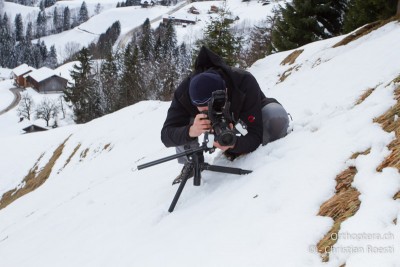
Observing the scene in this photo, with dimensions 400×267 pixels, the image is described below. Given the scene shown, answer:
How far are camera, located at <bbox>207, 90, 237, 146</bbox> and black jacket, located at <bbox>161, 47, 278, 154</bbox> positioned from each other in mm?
482

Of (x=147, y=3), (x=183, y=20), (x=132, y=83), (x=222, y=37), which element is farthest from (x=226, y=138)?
(x=147, y=3)

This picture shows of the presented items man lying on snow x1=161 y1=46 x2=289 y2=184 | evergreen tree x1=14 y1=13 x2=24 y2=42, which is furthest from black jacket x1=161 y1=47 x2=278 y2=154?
evergreen tree x1=14 y1=13 x2=24 y2=42

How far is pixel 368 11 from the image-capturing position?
65.5 ft

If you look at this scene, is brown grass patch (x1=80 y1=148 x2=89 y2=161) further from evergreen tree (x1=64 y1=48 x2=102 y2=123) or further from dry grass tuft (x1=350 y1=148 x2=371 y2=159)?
evergreen tree (x1=64 y1=48 x2=102 y2=123)

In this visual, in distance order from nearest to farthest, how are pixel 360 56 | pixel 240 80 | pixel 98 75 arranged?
pixel 240 80
pixel 360 56
pixel 98 75

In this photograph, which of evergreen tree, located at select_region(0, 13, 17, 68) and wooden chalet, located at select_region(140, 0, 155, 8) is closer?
evergreen tree, located at select_region(0, 13, 17, 68)

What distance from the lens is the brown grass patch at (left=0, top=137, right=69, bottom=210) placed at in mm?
18866

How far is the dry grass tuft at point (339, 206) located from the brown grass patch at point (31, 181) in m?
18.2

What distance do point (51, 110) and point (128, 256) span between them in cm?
7593

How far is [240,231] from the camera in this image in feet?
10.5

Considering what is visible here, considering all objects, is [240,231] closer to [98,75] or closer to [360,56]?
[360,56]

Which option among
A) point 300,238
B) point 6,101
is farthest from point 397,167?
point 6,101

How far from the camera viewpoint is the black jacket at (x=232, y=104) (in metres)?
4.12

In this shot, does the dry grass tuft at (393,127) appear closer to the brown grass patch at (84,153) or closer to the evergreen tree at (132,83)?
the brown grass patch at (84,153)
